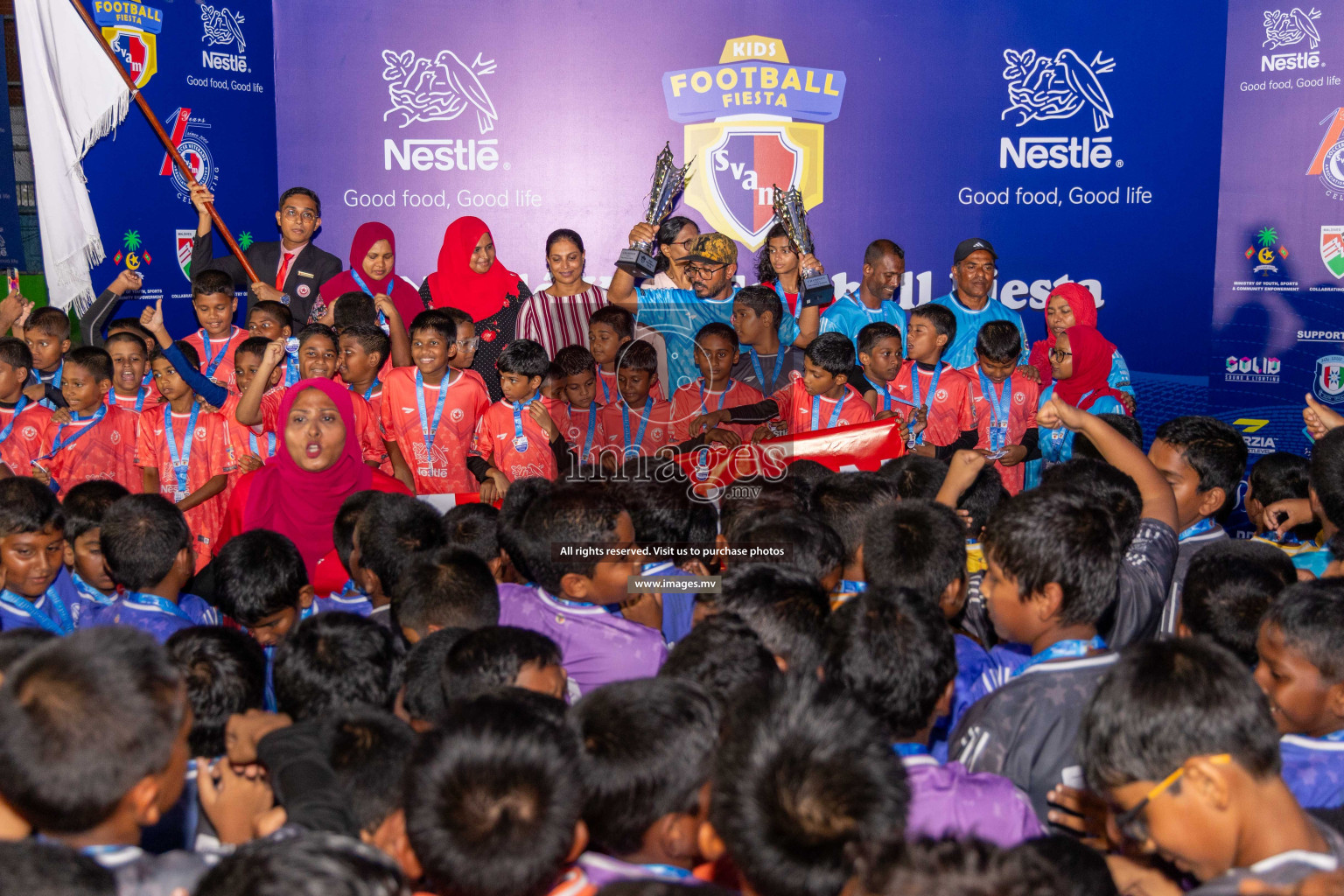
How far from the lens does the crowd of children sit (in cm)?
146

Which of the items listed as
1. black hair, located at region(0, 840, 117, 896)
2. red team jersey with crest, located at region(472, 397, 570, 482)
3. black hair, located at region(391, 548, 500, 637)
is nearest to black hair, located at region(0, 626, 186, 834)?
black hair, located at region(0, 840, 117, 896)

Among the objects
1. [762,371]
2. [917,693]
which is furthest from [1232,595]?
[762,371]

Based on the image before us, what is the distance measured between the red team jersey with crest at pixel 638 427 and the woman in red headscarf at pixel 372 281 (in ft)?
5.58

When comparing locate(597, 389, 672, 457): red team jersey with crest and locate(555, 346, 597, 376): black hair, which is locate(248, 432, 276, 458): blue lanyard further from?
locate(597, 389, 672, 457): red team jersey with crest

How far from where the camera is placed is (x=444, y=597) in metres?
2.66

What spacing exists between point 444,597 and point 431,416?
2.77 m

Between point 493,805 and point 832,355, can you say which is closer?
point 493,805

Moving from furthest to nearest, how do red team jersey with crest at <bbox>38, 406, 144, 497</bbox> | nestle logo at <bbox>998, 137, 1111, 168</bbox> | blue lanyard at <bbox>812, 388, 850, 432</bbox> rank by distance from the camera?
1. nestle logo at <bbox>998, 137, 1111, 168</bbox>
2. blue lanyard at <bbox>812, 388, 850, 432</bbox>
3. red team jersey with crest at <bbox>38, 406, 144, 497</bbox>

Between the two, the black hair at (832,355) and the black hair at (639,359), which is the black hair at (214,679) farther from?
the black hair at (832,355)

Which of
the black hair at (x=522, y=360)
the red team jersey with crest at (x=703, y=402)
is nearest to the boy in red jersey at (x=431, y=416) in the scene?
the black hair at (x=522, y=360)

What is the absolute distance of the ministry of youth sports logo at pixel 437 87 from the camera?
8172mm

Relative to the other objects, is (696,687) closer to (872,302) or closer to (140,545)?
(140,545)

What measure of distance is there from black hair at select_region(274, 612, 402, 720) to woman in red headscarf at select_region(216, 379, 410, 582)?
1797 mm

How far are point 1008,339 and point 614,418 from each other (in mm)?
2193
